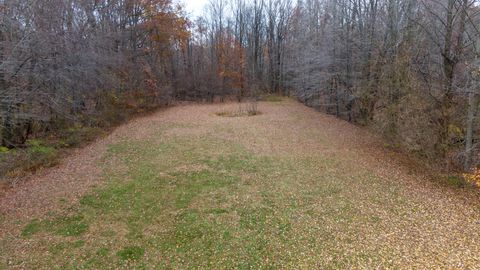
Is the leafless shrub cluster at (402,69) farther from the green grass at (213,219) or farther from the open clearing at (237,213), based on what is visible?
the green grass at (213,219)

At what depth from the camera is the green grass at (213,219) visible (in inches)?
151

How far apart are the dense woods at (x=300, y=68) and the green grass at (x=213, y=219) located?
6.59ft

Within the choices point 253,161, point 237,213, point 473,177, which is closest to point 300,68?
point 253,161

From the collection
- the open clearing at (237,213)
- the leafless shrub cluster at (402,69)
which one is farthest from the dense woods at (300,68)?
the open clearing at (237,213)

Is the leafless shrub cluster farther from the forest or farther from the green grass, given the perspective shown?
the green grass

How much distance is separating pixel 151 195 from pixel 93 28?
9.62 meters

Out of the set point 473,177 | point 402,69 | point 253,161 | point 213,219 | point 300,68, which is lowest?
point 213,219

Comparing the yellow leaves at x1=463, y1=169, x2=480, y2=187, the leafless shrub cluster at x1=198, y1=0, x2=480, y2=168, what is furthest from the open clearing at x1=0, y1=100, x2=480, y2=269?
the leafless shrub cluster at x1=198, y1=0, x2=480, y2=168

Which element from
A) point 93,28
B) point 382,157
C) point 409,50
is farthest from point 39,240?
point 93,28

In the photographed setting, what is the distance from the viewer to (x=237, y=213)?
198 inches

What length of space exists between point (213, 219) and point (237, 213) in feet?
1.46

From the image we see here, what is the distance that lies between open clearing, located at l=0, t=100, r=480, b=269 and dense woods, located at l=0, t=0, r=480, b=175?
4.61ft

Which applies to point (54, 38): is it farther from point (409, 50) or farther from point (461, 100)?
point (461, 100)

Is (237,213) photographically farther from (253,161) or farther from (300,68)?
(300,68)
